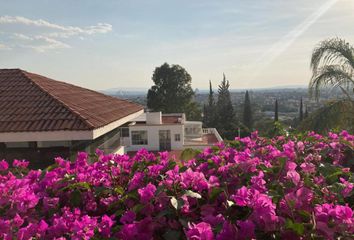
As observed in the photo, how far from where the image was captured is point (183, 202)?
171 cm

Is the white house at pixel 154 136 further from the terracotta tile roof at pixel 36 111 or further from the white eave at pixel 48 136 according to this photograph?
the white eave at pixel 48 136

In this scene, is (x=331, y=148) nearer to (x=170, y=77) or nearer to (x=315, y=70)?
(x=315, y=70)

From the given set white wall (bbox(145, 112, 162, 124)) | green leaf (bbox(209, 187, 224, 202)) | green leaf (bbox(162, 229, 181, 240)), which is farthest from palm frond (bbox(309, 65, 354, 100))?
white wall (bbox(145, 112, 162, 124))

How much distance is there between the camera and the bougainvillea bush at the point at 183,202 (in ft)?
4.78

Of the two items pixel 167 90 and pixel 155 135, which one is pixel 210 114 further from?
pixel 155 135

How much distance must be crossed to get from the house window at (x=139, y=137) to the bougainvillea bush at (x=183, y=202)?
1046 inches

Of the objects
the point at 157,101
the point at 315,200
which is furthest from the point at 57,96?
the point at 157,101

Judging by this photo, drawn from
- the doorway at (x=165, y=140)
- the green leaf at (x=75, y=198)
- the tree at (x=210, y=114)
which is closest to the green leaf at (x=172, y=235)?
the green leaf at (x=75, y=198)

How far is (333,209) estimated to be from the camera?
1.47m

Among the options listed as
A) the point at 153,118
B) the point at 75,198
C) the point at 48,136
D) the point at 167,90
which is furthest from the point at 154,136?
the point at 75,198

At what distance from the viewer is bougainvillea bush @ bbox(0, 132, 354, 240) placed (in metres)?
1.46

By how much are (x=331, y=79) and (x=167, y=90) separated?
3991cm

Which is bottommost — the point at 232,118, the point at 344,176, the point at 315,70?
the point at 232,118

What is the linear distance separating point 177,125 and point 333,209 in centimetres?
2701
